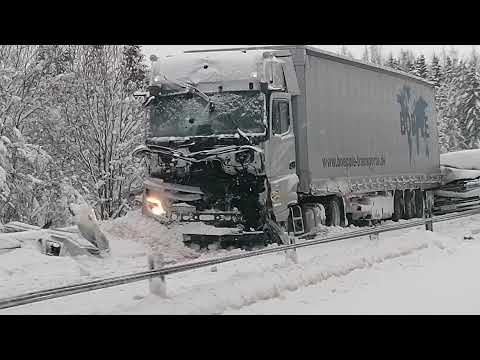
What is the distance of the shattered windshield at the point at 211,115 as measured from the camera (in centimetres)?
1303

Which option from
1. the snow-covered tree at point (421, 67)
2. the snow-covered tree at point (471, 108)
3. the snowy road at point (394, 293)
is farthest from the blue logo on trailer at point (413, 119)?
the snow-covered tree at point (421, 67)

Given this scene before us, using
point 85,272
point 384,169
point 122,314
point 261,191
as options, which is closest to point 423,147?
point 384,169

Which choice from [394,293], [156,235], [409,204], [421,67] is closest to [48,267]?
[156,235]

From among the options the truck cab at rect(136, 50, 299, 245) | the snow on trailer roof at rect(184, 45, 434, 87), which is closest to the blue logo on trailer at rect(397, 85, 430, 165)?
the snow on trailer roof at rect(184, 45, 434, 87)

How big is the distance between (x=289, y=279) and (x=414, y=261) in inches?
137

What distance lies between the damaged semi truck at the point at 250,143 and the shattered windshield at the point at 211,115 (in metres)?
0.02

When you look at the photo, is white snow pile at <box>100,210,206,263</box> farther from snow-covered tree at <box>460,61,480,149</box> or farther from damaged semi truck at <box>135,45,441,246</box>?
snow-covered tree at <box>460,61,480,149</box>

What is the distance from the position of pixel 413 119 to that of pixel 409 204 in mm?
2996

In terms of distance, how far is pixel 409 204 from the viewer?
877 inches

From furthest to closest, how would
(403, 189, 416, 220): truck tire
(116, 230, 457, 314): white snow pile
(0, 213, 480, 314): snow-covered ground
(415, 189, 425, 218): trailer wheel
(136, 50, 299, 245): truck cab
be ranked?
(415, 189, 425, 218): trailer wheel
(403, 189, 416, 220): truck tire
(136, 50, 299, 245): truck cab
(0, 213, 480, 314): snow-covered ground
(116, 230, 457, 314): white snow pile

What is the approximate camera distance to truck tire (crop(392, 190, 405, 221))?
21.1 m

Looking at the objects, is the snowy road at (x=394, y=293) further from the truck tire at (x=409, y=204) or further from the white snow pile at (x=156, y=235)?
the truck tire at (x=409, y=204)

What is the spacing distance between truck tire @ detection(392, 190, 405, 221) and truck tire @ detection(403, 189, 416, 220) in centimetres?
46
